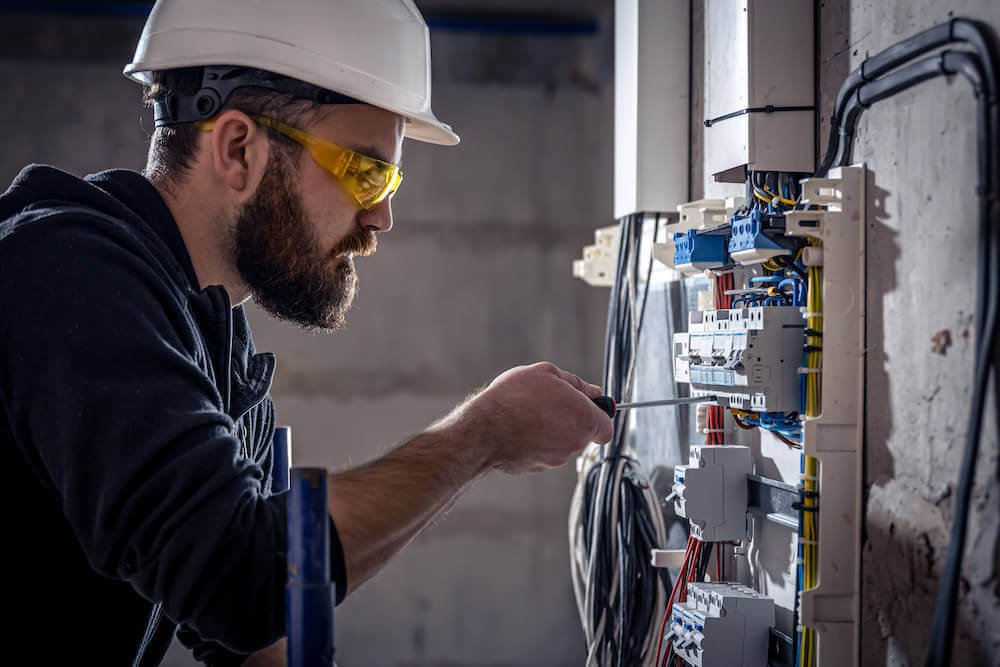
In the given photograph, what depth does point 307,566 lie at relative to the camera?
0.75m

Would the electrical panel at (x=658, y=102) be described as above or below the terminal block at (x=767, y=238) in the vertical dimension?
above

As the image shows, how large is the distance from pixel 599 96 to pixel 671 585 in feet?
6.42

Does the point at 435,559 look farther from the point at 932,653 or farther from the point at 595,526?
the point at 932,653

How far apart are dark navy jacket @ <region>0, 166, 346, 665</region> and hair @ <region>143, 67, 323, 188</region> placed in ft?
0.51

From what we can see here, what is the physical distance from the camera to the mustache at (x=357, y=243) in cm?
113

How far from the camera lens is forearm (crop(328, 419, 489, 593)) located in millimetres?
837

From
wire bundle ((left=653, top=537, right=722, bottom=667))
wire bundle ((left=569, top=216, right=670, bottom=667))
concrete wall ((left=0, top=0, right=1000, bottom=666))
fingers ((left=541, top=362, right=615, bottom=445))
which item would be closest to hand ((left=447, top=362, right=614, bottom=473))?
fingers ((left=541, top=362, right=615, bottom=445))

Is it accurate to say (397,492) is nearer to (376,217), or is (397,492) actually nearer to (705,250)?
(376,217)

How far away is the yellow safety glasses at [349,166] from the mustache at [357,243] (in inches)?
2.0

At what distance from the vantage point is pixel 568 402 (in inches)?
41.4

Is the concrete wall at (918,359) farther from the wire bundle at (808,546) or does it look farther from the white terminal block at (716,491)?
the white terminal block at (716,491)

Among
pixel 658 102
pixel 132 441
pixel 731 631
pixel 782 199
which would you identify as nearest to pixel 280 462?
pixel 132 441

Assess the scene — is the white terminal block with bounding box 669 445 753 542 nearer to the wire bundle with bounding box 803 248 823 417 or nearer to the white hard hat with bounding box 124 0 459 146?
the wire bundle with bounding box 803 248 823 417

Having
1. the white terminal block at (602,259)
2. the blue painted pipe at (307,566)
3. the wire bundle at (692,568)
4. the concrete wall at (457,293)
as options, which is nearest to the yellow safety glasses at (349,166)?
the blue painted pipe at (307,566)
